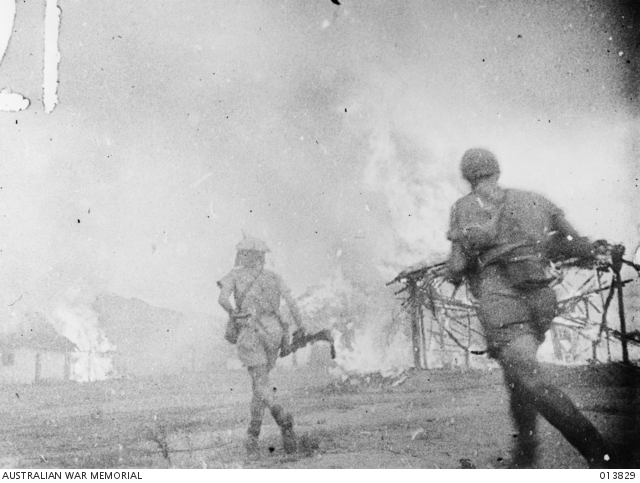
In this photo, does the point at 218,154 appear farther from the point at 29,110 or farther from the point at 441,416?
the point at 441,416

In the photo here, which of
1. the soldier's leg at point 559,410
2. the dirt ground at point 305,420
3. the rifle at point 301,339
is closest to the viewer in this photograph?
the soldier's leg at point 559,410

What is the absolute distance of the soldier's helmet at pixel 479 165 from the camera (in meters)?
3.43

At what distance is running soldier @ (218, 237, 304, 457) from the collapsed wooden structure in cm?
100

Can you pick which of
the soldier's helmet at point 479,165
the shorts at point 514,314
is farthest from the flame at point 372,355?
the soldier's helmet at point 479,165

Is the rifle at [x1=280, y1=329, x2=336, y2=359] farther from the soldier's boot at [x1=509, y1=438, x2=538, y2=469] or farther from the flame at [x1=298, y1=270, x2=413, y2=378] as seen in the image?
the soldier's boot at [x1=509, y1=438, x2=538, y2=469]

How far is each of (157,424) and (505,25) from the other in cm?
426

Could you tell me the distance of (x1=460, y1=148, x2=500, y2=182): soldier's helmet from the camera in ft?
11.3

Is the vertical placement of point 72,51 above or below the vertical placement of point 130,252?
above

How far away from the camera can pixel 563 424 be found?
2.45 m

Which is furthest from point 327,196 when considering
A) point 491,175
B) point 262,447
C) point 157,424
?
point 157,424

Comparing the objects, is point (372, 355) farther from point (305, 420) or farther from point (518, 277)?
point (518, 277)
